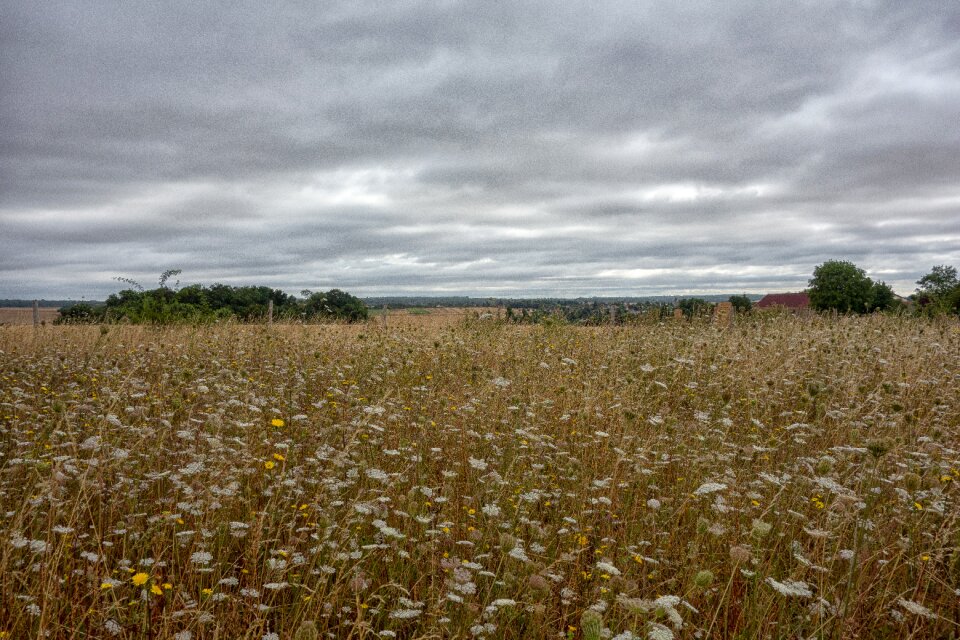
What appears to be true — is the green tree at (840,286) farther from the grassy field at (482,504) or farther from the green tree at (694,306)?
the grassy field at (482,504)

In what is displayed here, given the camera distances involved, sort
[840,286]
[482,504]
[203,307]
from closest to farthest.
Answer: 1. [482,504]
2. [203,307]
3. [840,286]

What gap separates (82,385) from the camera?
666 cm

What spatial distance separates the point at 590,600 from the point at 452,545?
103cm

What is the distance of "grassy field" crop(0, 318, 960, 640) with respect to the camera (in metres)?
2.74

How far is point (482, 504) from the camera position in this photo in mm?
4066

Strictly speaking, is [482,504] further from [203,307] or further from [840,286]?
[840,286]

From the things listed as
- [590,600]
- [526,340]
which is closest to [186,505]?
[590,600]

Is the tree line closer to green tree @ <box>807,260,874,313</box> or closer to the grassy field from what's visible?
the grassy field

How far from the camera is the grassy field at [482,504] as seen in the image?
2738mm

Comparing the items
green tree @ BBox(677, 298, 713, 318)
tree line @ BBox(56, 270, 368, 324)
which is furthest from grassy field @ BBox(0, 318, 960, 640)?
tree line @ BBox(56, 270, 368, 324)

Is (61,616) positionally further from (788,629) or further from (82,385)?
(82,385)

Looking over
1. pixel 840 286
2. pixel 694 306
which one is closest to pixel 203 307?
pixel 694 306

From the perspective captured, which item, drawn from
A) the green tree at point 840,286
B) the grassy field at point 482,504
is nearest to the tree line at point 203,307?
the grassy field at point 482,504

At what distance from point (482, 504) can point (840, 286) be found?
8108cm
